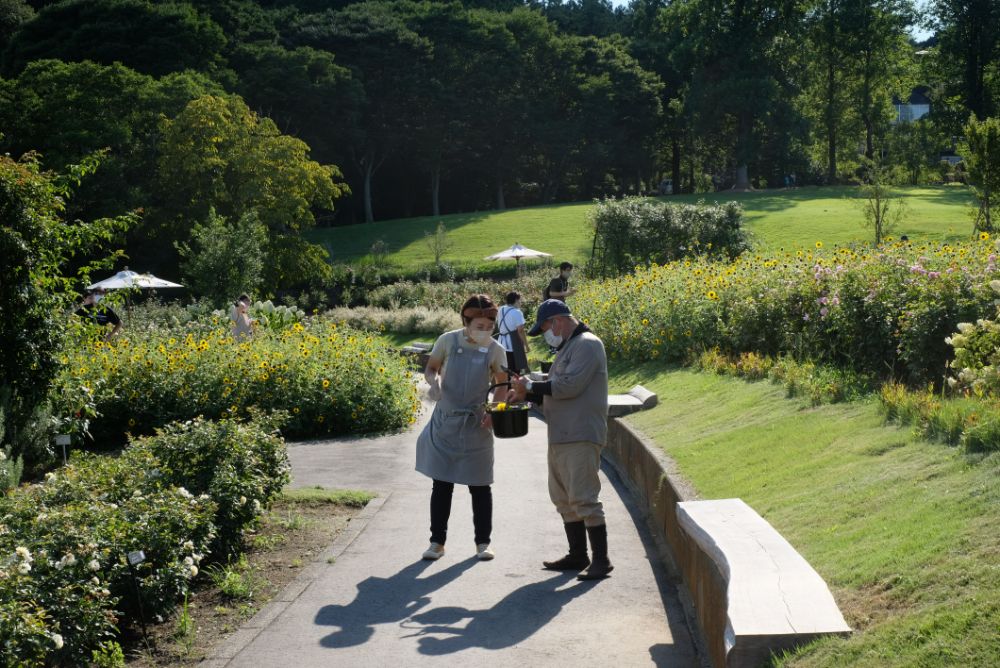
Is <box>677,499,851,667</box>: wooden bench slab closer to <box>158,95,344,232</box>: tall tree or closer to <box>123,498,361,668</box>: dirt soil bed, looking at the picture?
<box>123,498,361,668</box>: dirt soil bed

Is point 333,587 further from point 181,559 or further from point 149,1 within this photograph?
point 149,1

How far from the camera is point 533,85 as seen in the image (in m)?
68.6

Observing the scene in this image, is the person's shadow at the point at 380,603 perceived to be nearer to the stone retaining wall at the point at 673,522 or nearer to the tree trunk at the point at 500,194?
the stone retaining wall at the point at 673,522

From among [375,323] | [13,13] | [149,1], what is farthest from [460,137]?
[375,323]

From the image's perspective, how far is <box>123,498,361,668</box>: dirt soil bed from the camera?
19.0ft

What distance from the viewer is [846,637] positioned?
4.37 metres

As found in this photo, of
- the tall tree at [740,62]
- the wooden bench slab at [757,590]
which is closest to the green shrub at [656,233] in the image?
→ the wooden bench slab at [757,590]

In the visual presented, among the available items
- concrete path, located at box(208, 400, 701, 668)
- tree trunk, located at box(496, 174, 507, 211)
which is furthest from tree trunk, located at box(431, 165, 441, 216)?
concrete path, located at box(208, 400, 701, 668)

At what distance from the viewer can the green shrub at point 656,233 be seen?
32219 millimetres

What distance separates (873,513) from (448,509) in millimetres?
2935

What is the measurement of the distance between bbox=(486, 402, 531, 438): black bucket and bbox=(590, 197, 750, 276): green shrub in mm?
24559

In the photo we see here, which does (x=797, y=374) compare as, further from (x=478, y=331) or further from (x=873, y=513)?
(x=873, y=513)

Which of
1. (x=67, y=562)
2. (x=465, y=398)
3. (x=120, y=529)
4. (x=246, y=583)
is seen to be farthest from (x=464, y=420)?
(x=67, y=562)

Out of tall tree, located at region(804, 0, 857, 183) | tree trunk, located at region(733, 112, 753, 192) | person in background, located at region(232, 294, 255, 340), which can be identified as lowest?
person in background, located at region(232, 294, 255, 340)
